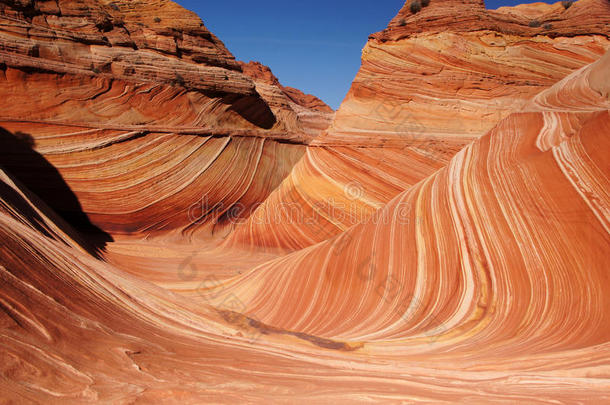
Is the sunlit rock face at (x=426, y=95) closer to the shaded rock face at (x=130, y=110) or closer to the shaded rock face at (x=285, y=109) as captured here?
the shaded rock face at (x=130, y=110)

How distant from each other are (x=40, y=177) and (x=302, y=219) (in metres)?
4.76

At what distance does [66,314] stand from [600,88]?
4.76m

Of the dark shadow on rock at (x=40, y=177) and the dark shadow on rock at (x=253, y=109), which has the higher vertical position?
the dark shadow on rock at (x=253, y=109)

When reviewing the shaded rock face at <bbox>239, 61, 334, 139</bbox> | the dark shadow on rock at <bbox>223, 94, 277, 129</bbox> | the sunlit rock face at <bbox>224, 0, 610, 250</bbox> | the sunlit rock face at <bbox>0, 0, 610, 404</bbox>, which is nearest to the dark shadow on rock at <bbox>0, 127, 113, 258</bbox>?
the sunlit rock face at <bbox>0, 0, 610, 404</bbox>

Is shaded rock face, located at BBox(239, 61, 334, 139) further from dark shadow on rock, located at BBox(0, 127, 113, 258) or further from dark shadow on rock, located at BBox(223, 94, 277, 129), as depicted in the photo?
dark shadow on rock, located at BBox(0, 127, 113, 258)

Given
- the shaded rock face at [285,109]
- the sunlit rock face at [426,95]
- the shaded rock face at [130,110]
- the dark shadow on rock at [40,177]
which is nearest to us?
the sunlit rock face at [426,95]

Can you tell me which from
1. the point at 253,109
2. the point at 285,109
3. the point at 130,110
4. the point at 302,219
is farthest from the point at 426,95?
the point at 285,109

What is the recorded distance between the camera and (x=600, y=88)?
13.0ft

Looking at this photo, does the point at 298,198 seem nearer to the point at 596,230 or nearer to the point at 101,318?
the point at 596,230

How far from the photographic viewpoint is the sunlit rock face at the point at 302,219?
1.56 metres

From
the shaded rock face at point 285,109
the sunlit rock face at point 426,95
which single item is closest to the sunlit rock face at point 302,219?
the sunlit rock face at point 426,95

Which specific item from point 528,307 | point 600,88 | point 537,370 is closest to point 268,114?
point 600,88

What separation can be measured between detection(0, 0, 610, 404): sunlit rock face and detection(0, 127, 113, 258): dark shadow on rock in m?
0.04

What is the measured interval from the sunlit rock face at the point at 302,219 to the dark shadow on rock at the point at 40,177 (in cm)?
4
